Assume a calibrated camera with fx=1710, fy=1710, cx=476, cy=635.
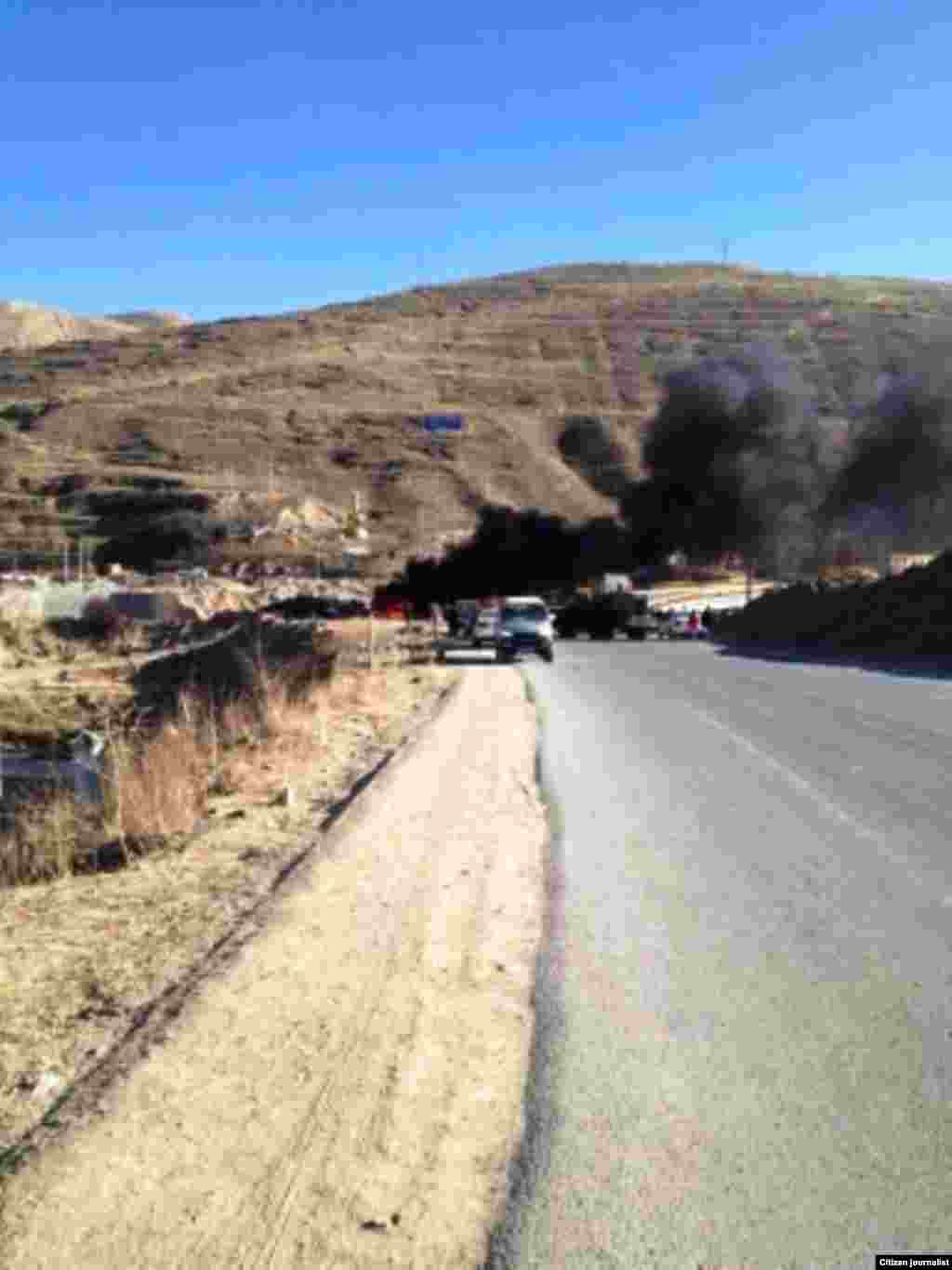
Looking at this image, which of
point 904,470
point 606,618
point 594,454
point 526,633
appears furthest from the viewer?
point 594,454

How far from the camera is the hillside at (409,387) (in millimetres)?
112000

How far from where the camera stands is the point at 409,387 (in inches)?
5408

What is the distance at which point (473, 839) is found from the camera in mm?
11492

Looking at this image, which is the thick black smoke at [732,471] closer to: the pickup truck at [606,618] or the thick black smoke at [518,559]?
the thick black smoke at [518,559]

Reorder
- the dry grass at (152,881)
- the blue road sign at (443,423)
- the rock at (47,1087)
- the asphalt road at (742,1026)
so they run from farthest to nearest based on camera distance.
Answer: the blue road sign at (443,423), the dry grass at (152,881), the rock at (47,1087), the asphalt road at (742,1026)

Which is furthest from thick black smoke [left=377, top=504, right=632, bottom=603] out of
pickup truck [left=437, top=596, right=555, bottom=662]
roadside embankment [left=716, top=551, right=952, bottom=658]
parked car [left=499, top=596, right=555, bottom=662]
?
parked car [left=499, top=596, right=555, bottom=662]

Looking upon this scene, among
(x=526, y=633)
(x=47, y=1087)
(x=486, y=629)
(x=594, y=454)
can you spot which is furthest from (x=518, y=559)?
(x=47, y=1087)

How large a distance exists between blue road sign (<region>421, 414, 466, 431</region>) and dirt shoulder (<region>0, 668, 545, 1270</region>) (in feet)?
374

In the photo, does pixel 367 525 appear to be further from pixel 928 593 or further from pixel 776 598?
pixel 928 593

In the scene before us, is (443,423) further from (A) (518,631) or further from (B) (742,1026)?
(B) (742,1026)

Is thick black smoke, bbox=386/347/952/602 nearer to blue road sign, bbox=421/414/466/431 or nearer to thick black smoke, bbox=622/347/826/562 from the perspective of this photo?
thick black smoke, bbox=622/347/826/562

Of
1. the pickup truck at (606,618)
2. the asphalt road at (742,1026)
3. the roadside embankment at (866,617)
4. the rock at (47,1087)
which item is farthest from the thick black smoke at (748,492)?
the rock at (47,1087)

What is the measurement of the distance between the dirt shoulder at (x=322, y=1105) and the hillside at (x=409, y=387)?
9017cm

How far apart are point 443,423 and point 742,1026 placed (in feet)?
385
